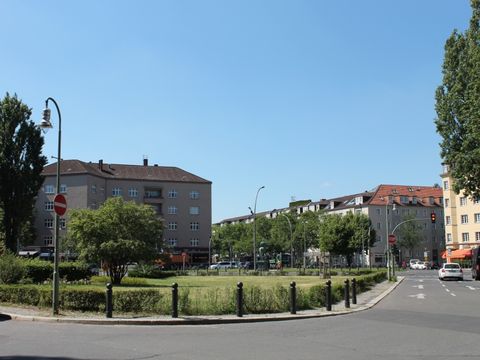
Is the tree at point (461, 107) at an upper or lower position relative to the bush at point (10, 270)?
upper

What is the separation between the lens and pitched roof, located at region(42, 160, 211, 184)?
316ft

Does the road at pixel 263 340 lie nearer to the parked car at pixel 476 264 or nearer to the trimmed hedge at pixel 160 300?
Answer: the trimmed hedge at pixel 160 300

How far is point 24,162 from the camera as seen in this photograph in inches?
1647

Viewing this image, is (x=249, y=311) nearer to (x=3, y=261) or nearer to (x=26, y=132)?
(x=3, y=261)

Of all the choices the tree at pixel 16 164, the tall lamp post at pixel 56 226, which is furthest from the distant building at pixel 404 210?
the tall lamp post at pixel 56 226

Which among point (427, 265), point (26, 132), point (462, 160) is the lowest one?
point (427, 265)

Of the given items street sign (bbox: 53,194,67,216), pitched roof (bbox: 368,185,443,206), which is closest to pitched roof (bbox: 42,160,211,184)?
pitched roof (bbox: 368,185,443,206)

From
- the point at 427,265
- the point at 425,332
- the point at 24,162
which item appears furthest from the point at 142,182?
the point at 425,332

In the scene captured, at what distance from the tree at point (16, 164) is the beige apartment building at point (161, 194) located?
172 ft

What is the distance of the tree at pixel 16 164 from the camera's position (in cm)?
4091

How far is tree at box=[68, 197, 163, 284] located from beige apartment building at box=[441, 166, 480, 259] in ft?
222

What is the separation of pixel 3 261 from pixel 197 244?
80428mm

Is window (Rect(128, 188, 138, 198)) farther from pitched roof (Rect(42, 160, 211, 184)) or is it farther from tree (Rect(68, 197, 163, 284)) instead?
tree (Rect(68, 197, 163, 284))

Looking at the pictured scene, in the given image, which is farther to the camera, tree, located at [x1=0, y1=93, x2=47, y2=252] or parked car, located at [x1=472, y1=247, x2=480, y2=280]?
parked car, located at [x1=472, y1=247, x2=480, y2=280]
